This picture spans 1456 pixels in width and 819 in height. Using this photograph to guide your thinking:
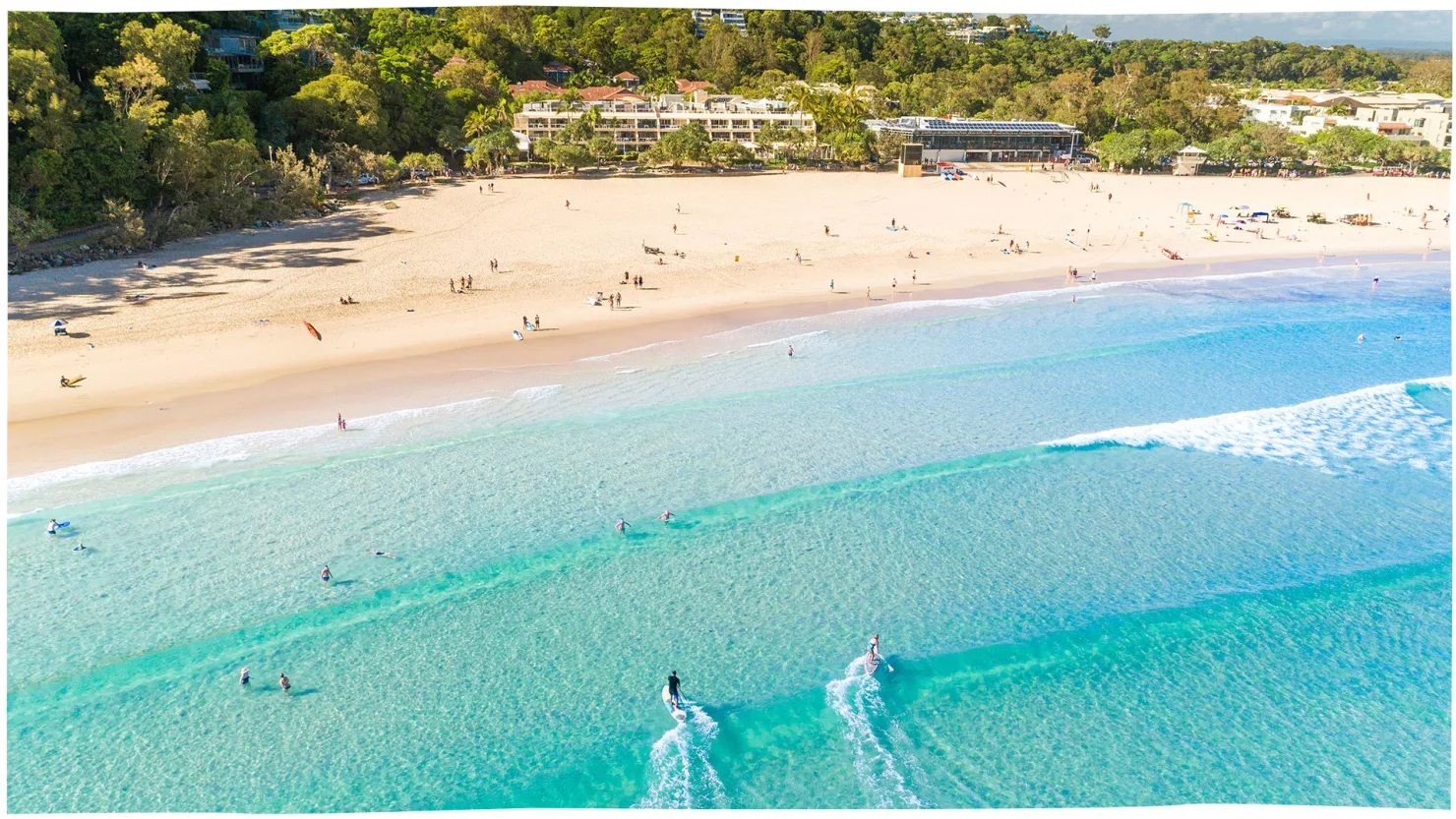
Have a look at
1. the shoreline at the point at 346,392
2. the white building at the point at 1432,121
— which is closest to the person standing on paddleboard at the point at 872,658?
the shoreline at the point at 346,392

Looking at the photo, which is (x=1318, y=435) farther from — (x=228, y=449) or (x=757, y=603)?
(x=228, y=449)

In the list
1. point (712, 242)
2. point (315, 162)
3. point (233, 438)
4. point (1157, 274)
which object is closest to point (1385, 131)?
point (1157, 274)

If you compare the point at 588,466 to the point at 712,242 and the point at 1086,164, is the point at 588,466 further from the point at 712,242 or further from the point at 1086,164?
Answer: the point at 1086,164

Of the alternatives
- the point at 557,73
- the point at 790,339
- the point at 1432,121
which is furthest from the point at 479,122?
the point at 1432,121

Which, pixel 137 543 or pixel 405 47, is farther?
pixel 405 47

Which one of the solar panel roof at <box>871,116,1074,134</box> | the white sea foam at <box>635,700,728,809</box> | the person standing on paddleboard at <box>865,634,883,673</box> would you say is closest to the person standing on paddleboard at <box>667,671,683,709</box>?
the white sea foam at <box>635,700,728,809</box>

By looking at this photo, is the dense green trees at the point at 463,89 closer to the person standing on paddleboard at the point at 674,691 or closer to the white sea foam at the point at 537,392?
the white sea foam at the point at 537,392

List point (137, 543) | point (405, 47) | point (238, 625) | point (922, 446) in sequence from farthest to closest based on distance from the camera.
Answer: point (405, 47), point (922, 446), point (137, 543), point (238, 625)

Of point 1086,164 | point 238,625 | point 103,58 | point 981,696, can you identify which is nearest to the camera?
point 981,696
